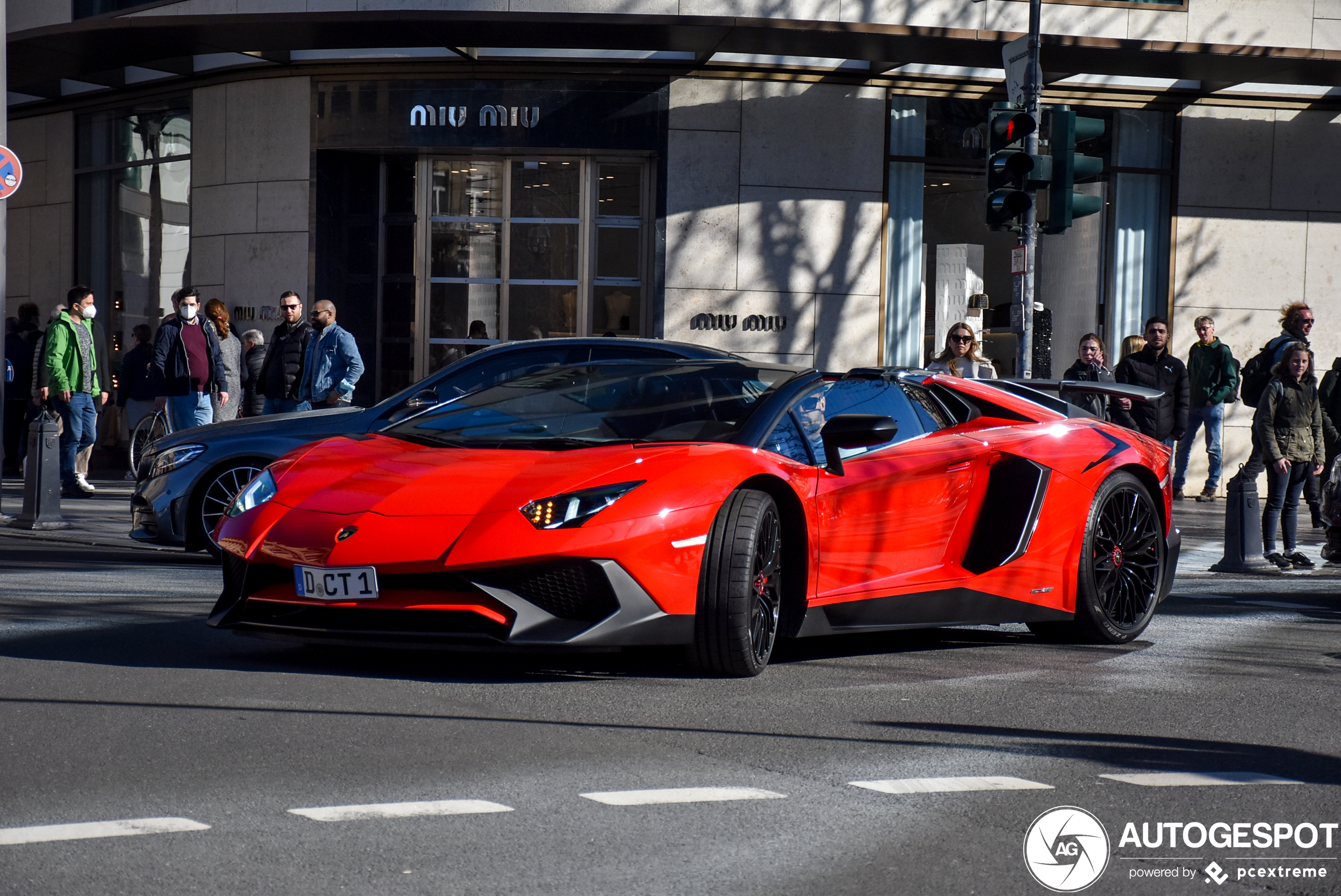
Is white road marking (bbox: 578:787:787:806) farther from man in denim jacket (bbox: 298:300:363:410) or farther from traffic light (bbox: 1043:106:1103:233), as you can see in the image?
man in denim jacket (bbox: 298:300:363:410)

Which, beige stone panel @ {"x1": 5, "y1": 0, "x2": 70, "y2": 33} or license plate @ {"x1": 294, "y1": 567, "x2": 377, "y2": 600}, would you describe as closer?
license plate @ {"x1": 294, "y1": 567, "x2": 377, "y2": 600}

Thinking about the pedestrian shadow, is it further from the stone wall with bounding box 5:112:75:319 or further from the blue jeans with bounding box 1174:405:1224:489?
the stone wall with bounding box 5:112:75:319

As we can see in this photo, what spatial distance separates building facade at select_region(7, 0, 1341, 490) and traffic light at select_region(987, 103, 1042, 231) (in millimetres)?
4642

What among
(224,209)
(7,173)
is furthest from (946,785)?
(224,209)

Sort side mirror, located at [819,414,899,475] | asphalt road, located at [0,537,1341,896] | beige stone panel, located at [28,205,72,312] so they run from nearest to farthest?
asphalt road, located at [0,537,1341,896], side mirror, located at [819,414,899,475], beige stone panel, located at [28,205,72,312]

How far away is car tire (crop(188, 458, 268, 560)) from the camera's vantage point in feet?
32.9

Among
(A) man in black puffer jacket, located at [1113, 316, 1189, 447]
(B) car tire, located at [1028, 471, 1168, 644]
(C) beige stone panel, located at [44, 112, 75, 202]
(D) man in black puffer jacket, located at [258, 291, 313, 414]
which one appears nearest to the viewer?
(B) car tire, located at [1028, 471, 1168, 644]

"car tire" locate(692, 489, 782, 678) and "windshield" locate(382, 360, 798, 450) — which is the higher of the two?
"windshield" locate(382, 360, 798, 450)

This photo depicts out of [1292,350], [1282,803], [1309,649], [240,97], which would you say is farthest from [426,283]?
[1282,803]

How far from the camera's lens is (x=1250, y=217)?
18875 mm

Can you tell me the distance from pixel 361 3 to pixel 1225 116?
31.6 ft

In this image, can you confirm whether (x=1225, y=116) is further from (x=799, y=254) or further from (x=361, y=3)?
(x=361, y=3)

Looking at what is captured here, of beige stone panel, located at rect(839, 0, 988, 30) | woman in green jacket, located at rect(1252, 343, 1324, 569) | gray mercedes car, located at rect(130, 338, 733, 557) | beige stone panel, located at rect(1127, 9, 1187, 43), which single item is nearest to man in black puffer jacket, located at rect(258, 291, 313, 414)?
gray mercedes car, located at rect(130, 338, 733, 557)

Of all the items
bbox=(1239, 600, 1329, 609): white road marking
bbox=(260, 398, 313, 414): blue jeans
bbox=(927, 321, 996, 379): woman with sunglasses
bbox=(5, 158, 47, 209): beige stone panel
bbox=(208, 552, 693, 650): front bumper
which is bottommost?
bbox=(1239, 600, 1329, 609): white road marking
